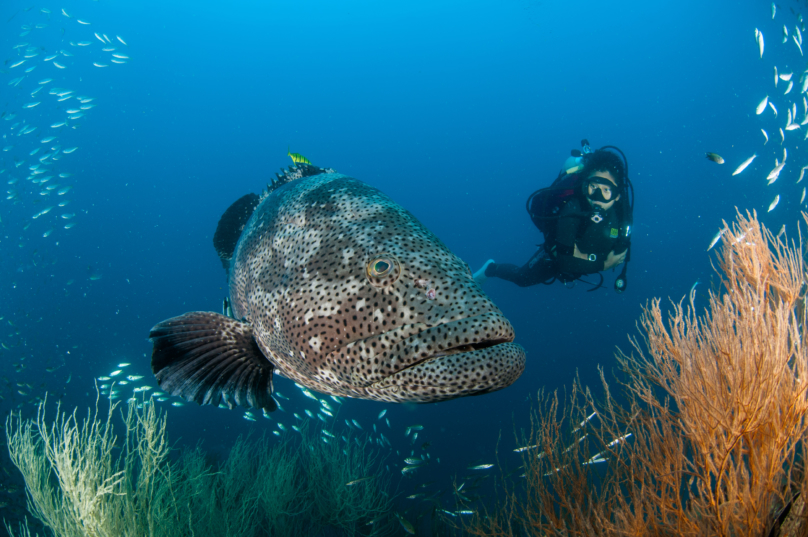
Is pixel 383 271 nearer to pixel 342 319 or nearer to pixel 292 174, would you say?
pixel 342 319

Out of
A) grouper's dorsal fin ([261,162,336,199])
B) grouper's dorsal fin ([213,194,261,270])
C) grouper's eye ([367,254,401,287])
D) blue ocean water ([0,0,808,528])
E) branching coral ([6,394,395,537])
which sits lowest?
branching coral ([6,394,395,537])

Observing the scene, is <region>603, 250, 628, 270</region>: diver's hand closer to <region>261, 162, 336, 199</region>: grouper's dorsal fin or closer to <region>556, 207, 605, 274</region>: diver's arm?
<region>556, 207, 605, 274</region>: diver's arm

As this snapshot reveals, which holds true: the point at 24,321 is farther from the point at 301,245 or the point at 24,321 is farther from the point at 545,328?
the point at 545,328

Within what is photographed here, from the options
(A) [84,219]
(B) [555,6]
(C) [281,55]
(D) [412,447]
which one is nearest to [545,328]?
(D) [412,447]

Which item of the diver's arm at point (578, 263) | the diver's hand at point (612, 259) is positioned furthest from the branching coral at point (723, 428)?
the diver's hand at point (612, 259)

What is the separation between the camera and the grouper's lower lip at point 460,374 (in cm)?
155

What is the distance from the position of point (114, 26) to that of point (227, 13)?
18.4 meters

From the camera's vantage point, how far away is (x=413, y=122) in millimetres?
81062

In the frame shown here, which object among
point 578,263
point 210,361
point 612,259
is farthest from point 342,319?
point 612,259

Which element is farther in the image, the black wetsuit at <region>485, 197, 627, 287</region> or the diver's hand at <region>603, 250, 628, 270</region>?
the diver's hand at <region>603, 250, 628, 270</region>

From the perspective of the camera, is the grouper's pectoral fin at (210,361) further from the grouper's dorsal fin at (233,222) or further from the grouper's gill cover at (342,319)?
the grouper's dorsal fin at (233,222)

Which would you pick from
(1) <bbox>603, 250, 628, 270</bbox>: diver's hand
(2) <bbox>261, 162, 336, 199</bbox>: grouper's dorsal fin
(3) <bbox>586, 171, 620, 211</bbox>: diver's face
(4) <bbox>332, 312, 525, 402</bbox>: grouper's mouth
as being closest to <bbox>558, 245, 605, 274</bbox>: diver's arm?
(1) <bbox>603, 250, 628, 270</bbox>: diver's hand

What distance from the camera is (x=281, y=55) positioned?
73.4 meters

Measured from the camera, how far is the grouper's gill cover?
1632 millimetres
